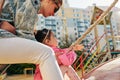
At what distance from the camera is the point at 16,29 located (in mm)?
960

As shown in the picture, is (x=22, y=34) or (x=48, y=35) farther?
(x=48, y=35)

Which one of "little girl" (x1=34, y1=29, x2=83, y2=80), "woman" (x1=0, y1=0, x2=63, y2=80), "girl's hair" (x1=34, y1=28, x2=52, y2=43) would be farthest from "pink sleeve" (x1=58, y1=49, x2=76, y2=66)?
"woman" (x1=0, y1=0, x2=63, y2=80)

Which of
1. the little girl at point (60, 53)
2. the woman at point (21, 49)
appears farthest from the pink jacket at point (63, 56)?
the woman at point (21, 49)

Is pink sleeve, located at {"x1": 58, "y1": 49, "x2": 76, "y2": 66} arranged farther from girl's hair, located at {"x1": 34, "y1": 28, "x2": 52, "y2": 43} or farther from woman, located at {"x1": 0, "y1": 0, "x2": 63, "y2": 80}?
woman, located at {"x1": 0, "y1": 0, "x2": 63, "y2": 80}

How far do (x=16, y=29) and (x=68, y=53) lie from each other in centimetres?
38

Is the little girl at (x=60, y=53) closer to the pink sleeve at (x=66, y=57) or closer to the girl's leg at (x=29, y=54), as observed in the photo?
the pink sleeve at (x=66, y=57)

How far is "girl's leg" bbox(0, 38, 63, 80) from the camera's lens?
0.89m

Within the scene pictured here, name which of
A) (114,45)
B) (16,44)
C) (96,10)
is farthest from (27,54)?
(114,45)

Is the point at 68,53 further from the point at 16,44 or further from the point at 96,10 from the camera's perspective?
the point at 96,10

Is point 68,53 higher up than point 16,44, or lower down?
lower down

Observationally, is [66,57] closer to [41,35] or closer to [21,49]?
[41,35]

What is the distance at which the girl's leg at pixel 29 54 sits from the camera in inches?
35.2

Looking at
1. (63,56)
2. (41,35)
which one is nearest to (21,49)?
(41,35)

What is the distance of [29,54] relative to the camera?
2.96 feet
